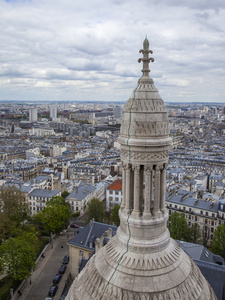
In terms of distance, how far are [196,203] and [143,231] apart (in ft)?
134

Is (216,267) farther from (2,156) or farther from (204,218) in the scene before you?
(2,156)

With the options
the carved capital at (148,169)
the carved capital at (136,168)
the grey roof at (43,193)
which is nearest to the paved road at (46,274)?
the grey roof at (43,193)

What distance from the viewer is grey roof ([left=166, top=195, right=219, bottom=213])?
44844mm

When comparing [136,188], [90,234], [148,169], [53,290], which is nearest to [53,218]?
[90,234]

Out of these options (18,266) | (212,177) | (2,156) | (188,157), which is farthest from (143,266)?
(2,156)

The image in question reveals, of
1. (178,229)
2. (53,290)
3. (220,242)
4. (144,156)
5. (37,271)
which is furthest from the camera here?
(178,229)

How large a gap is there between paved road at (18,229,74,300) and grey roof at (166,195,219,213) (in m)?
19.9

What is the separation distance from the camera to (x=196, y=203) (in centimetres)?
4625

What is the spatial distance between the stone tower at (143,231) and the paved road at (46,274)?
89.5ft

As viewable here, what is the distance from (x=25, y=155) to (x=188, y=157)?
219ft

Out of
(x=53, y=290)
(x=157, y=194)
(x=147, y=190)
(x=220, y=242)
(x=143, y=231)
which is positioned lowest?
(x=53, y=290)

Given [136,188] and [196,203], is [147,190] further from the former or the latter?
[196,203]

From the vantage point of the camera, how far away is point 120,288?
7516mm

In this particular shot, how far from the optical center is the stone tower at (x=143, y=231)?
7.67m
